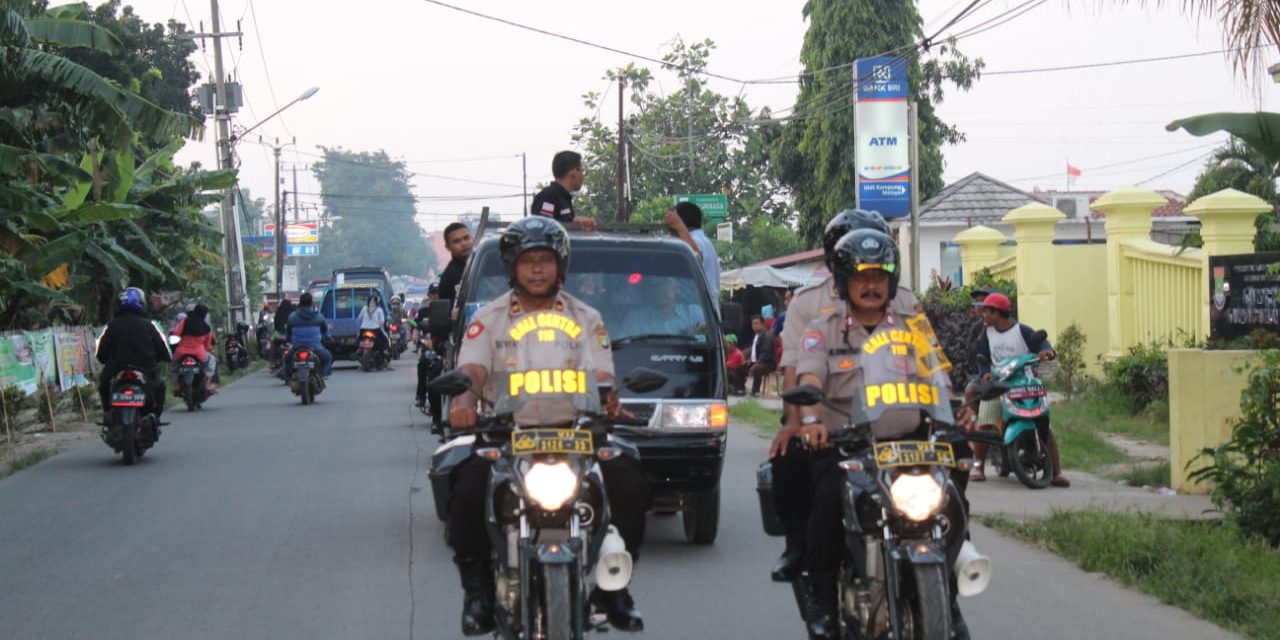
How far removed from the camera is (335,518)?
1073cm

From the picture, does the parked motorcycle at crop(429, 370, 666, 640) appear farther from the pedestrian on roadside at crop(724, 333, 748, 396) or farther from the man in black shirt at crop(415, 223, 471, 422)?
the pedestrian on roadside at crop(724, 333, 748, 396)

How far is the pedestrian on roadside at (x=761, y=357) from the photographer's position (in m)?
24.1

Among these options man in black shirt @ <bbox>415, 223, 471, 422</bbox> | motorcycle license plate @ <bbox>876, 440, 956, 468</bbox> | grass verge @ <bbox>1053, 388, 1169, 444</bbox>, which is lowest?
A: grass verge @ <bbox>1053, 388, 1169, 444</bbox>

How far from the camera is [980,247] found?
2555 centimetres

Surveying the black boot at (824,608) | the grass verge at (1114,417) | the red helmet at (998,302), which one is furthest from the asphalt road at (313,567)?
the grass verge at (1114,417)

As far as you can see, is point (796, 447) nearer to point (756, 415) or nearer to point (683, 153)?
point (756, 415)

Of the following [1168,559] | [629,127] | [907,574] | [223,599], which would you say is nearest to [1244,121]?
[1168,559]

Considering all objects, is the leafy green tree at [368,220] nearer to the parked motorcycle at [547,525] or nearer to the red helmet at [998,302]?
the red helmet at [998,302]

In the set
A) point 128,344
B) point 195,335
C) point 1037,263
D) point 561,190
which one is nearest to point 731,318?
point 561,190

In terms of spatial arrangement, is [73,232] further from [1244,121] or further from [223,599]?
[1244,121]

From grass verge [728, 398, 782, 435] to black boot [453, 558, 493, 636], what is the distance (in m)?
12.0

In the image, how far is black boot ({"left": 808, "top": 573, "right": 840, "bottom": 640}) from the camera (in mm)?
5617

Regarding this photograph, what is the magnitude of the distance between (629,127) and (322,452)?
44.7m

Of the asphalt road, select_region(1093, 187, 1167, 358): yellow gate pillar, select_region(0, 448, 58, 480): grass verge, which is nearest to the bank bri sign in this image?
select_region(1093, 187, 1167, 358): yellow gate pillar
